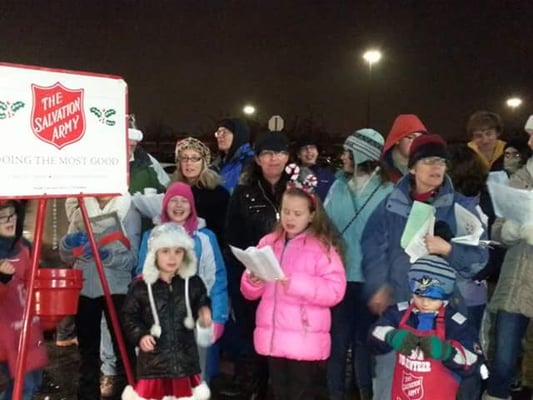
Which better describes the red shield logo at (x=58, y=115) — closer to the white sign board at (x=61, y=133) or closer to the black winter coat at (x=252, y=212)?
the white sign board at (x=61, y=133)

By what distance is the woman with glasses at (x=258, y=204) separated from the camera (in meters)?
4.69

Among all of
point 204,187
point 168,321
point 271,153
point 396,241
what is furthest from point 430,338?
point 204,187

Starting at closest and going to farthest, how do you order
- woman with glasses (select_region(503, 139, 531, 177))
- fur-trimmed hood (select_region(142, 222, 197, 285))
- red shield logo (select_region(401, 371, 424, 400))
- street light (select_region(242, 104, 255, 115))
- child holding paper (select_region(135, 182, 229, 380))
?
1. red shield logo (select_region(401, 371, 424, 400))
2. fur-trimmed hood (select_region(142, 222, 197, 285))
3. child holding paper (select_region(135, 182, 229, 380))
4. woman with glasses (select_region(503, 139, 531, 177))
5. street light (select_region(242, 104, 255, 115))

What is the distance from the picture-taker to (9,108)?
344 centimetres

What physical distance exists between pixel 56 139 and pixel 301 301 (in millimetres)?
1756

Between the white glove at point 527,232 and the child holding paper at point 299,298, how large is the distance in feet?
3.79

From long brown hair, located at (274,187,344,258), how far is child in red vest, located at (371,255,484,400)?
56 cm

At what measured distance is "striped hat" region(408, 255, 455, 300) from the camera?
11.9 feet

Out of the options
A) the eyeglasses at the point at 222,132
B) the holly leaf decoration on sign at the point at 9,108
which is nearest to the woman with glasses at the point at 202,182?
the eyeglasses at the point at 222,132

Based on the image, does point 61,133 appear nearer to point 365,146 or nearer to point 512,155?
point 365,146

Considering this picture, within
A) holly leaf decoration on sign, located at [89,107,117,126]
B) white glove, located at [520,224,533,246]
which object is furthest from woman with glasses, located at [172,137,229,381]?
white glove, located at [520,224,533,246]

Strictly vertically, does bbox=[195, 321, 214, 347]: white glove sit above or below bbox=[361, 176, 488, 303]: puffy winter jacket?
below

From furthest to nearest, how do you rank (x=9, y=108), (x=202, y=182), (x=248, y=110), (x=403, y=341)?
(x=248, y=110) < (x=202, y=182) < (x=403, y=341) < (x=9, y=108)

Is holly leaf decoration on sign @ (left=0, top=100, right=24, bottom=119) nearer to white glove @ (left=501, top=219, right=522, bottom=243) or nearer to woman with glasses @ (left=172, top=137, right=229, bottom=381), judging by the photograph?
woman with glasses @ (left=172, top=137, right=229, bottom=381)
